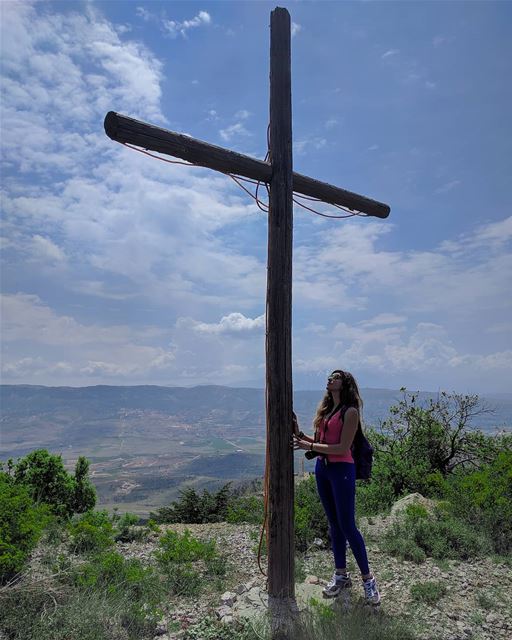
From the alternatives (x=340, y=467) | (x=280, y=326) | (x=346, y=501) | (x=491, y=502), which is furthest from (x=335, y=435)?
(x=491, y=502)

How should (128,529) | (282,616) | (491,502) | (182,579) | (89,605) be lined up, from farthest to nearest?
(128,529) → (491,502) → (182,579) → (89,605) → (282,616)

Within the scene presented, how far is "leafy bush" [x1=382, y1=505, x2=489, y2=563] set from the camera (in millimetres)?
5785

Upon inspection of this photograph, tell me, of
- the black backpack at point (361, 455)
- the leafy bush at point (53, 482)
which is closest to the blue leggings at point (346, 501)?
the black backpack at point (361, 455)

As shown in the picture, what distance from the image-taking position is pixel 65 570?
16.0 feet

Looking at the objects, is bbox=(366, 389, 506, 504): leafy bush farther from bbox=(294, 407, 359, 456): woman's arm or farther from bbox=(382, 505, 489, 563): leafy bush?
bbox=(294, 407, 359, 456): woman's arm

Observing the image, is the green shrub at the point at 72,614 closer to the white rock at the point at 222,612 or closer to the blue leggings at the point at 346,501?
the white rock at the point at 222,612

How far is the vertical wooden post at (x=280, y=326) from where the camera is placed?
4.11 meters

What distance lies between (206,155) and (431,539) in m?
5.70

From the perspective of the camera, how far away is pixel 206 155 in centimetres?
418

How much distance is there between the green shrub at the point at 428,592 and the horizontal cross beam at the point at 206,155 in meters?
4.29

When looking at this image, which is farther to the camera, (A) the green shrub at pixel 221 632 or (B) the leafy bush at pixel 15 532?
(B) the leafy bush at pixel 15 532

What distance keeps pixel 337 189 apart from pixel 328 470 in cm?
313

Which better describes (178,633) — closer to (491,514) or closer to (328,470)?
(328,470)

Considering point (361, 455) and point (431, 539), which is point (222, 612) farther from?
point (431, 539)
